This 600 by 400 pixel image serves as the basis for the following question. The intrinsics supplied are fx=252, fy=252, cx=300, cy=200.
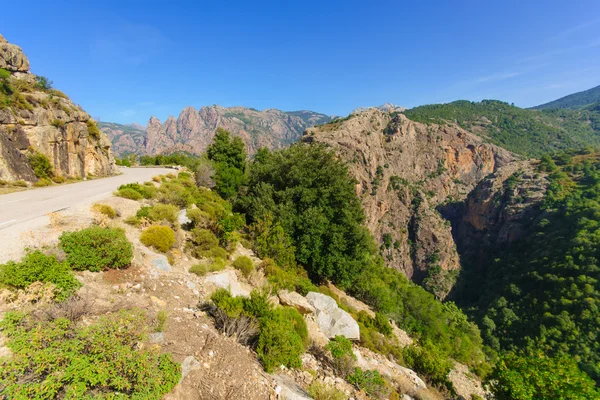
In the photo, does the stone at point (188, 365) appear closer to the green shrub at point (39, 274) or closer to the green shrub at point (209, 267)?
the green shrub at point (39, 274)

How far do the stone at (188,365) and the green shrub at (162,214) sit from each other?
8926mm

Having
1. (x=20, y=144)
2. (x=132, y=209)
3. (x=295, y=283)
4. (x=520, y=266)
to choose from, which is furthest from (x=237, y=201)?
(x=520, y=266)

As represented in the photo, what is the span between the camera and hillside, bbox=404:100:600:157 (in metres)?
134

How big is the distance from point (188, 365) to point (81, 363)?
6.83ft

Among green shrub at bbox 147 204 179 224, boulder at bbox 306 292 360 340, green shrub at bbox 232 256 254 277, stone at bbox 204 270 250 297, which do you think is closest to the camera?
stone at bbox 204 270 250 297

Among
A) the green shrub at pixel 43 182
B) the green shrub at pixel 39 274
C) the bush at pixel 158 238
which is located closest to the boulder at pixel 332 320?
the bush at pixel 158 238

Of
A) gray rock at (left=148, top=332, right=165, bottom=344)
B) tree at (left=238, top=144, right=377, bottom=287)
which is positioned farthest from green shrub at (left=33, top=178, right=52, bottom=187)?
gray rock at (left=148, top=332, right=165, bottom=344)

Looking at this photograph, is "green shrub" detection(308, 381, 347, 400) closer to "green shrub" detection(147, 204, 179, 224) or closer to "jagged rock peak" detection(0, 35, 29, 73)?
"green shrub" detection(147, 204, 179, 224)

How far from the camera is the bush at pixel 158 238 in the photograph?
1059 cm

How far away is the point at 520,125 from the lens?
146750mm

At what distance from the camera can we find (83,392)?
3.73 m

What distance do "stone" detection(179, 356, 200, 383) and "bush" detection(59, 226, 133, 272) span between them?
4.27 m

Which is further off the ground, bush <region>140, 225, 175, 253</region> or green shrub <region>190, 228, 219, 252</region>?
bush <region>140, 225, 175, 253</region>

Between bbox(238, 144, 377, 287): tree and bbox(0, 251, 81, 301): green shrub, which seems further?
bbox(238, 144, 377, 287): tree
